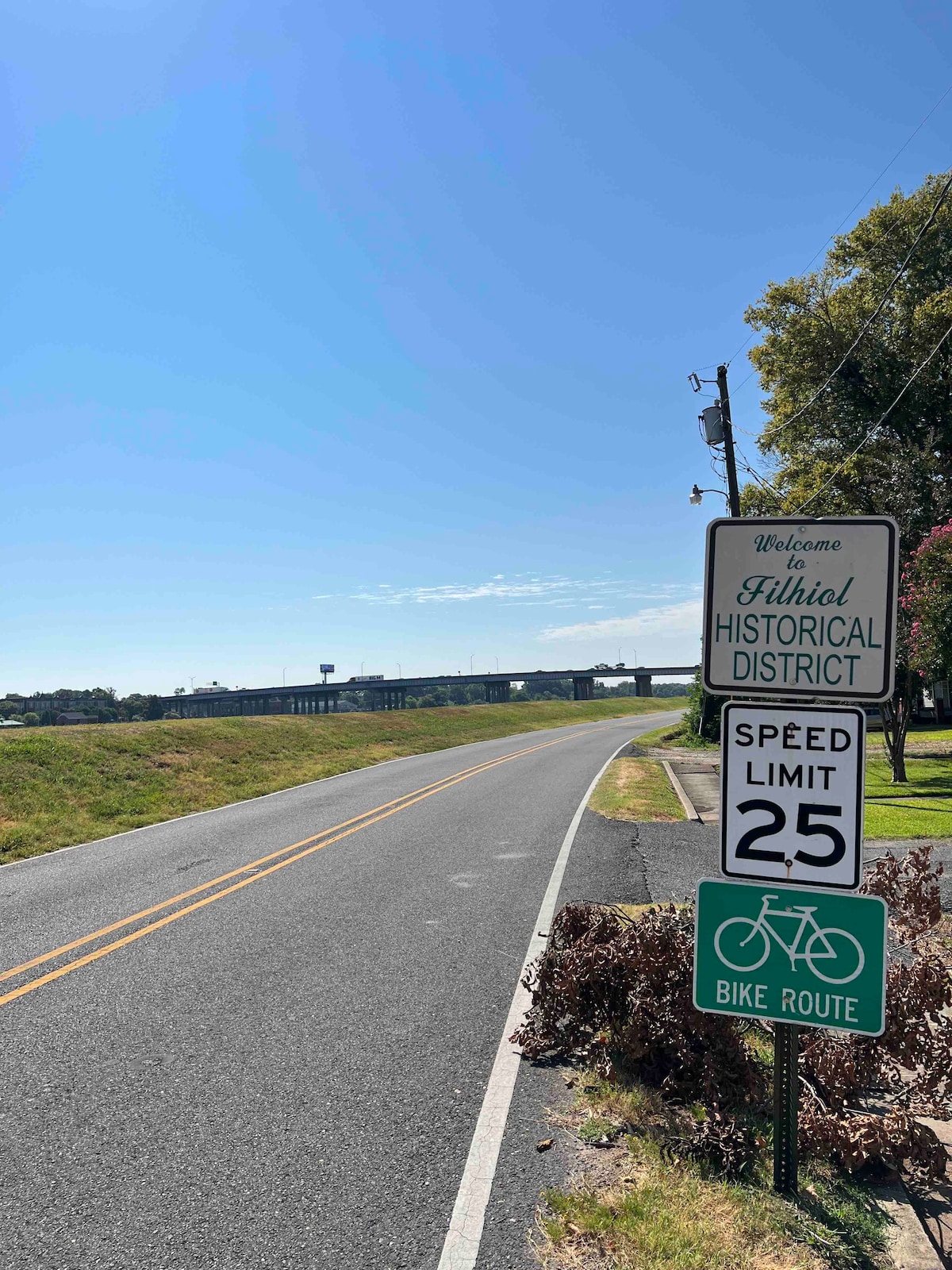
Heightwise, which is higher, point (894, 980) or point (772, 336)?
point (772, 336)

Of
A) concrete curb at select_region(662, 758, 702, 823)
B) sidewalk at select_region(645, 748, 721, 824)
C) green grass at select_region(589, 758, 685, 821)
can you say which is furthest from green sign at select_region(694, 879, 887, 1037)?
concrete curb at select_region(662, 758, 702, 823)

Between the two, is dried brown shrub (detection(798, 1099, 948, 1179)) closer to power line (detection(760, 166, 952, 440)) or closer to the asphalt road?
the asphalt road

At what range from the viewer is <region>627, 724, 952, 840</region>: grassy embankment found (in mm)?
11672

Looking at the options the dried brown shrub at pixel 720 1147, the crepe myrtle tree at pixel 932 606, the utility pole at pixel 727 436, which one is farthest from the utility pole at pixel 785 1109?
the utility pole at pixel 727 436

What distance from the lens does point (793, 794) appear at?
3.22 metres

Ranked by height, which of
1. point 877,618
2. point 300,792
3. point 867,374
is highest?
point 867,374

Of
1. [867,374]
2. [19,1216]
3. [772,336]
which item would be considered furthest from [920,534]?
[19,1216]

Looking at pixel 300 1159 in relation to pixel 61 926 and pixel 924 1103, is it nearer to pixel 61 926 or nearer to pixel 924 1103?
pixel 924 1103

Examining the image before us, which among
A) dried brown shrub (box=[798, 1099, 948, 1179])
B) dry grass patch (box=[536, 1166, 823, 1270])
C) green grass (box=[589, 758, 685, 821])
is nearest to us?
dry grass patch (box=[536, 1166, 823, 1270])

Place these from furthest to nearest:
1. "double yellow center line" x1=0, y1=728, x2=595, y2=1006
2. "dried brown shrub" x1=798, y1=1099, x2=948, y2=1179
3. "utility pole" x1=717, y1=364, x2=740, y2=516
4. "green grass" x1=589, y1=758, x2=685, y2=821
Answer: "utility pole" x1=717, y1=364, x2=740, y2=516
"green grass" x1=589, y1=758, x2=685, y2=821
"double yellow center line" x1=0, y1=728, x2=595, y2=1006
"dried brown shrub" x1=798, y1=1099, x2=948, y2=1179

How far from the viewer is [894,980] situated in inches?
169

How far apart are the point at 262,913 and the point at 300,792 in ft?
37.2

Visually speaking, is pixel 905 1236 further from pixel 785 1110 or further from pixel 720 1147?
pixel 720 1147

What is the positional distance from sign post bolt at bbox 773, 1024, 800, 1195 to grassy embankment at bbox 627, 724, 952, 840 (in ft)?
28.3
